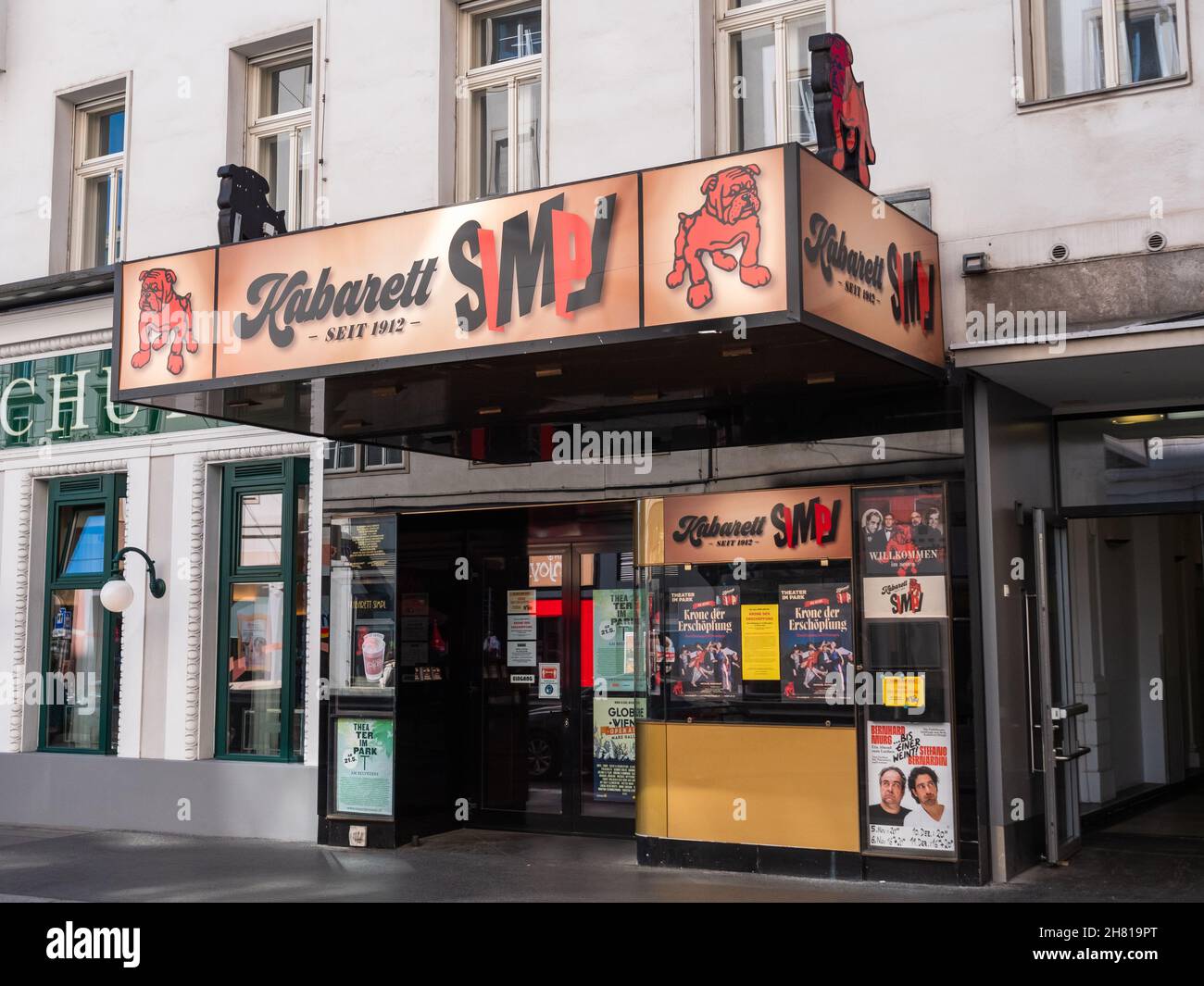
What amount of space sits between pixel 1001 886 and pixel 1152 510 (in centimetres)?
287

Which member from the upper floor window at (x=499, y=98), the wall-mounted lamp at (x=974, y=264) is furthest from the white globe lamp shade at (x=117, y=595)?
the wall-mounted lamp at (x=974, y=264)

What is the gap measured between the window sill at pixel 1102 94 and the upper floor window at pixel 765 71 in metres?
1.62

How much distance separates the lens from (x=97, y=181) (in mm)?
13398

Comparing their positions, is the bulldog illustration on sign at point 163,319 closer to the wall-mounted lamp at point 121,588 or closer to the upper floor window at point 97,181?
the wall-mounted lamp at point 121,588

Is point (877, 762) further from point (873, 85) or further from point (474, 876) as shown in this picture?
point (873, 85)

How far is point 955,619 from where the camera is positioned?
28.4 ft

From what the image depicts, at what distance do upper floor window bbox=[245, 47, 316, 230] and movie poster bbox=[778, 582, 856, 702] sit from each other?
5.63 m

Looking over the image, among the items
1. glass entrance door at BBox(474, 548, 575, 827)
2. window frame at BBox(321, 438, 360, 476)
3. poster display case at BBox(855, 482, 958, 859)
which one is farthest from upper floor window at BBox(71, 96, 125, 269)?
poster display case at BBox(855, 482, 958, 859)

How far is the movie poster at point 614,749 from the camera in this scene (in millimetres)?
10742

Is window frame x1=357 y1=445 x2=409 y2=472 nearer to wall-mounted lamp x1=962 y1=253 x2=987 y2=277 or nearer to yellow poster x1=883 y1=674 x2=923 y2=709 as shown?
yellow poster x1=883 y1=674 x2=923 y2=709

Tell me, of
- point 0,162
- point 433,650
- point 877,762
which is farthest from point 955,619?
point 0,162

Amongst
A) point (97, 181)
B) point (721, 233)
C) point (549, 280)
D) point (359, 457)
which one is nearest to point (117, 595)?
point (359, 457)

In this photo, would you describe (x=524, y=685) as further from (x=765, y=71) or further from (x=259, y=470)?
(x=765, y=71)

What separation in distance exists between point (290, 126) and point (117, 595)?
14.5 ft
